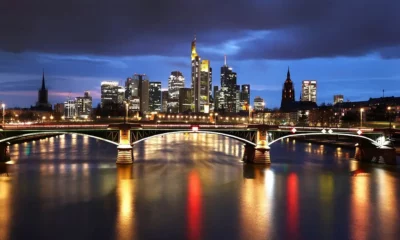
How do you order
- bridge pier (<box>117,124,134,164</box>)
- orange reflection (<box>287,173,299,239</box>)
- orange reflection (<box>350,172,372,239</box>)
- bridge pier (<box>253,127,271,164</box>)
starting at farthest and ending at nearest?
bridge pier (<box>253,127,271,164</box>)
bridge pier (<box>117,124,134,164</box>)
orange reflection (<box>287,173,299,239</box>)
orange reflection (<box>350,172,372,239</box>)

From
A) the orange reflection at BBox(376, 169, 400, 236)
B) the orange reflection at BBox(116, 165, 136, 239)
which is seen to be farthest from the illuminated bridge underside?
the orange reflection at BBox(376, 169, 400, 236)

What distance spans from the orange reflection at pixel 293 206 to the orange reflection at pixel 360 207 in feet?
12.9

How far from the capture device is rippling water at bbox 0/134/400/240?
30812mm

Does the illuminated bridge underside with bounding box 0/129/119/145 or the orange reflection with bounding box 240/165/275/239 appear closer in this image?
the orange reflection with bounding box 240/165/275/239

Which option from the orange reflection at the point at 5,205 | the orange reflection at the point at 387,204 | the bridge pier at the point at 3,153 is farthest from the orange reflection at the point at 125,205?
the bridge pier at the point at 3,153

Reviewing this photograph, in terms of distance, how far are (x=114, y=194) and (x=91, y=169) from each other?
56.1 ft

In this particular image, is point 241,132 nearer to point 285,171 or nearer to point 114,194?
point 285,171

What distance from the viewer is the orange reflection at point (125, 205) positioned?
30.3 metres

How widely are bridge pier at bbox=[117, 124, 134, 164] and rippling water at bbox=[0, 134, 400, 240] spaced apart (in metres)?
2.06

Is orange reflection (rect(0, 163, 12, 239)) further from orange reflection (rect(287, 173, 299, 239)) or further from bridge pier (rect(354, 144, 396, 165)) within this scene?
bridge pier (rect(354, 144, 396, 165))

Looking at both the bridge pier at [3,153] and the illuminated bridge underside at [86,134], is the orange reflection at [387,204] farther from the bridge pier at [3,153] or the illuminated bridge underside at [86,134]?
the bridge pier at [3,153]

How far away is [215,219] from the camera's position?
33812 millimetres

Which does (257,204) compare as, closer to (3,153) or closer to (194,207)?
(194,207)

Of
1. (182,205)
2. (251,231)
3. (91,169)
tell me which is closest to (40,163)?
(91,169)
